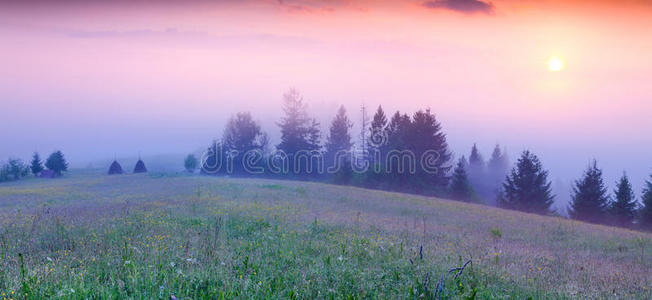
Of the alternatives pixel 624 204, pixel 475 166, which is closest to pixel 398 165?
pixel 624 204

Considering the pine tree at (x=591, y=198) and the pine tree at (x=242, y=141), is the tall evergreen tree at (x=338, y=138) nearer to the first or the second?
the pine tree at (x=242, y=141)

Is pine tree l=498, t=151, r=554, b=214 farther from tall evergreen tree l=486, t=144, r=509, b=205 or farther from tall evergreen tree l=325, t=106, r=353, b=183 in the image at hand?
tall evergreen tree l=486, t=144, r=509, b=205

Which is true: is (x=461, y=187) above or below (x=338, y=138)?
below

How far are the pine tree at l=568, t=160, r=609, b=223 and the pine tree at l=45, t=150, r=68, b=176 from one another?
233 ft

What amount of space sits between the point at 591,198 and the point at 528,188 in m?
6.80

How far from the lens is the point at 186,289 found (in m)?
5.13

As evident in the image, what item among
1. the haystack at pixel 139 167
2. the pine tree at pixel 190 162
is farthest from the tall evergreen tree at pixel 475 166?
the haystack at pixel 139 167

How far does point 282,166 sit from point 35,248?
55.5m

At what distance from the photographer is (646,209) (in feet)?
108

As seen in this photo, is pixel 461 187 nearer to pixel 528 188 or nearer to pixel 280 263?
pixel 528 188

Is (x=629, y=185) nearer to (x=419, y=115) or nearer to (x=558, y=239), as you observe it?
(x=419, y=115)

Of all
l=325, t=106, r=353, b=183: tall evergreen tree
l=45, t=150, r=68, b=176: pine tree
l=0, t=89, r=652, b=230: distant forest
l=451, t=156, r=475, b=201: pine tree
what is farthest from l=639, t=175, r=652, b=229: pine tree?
l=45, t=150, r=68, b=176: pine tree

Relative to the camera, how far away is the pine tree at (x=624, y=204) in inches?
1396

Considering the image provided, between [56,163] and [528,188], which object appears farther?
[56,163]
